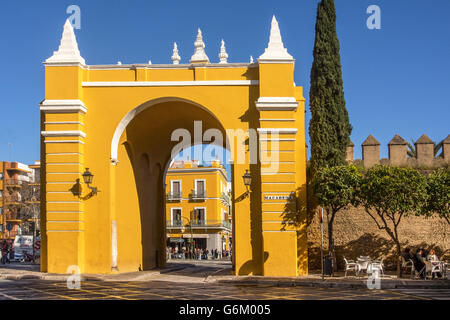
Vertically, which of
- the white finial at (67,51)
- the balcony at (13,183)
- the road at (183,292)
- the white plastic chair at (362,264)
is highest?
the white finial at (67,51)

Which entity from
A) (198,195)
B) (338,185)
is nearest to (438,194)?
(338,185)

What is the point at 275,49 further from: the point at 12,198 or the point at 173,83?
the point at 12,198

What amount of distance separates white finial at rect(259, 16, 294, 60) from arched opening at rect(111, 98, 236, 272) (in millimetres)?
2956

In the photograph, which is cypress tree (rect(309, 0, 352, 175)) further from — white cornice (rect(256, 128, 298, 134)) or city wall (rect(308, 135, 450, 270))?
white cornice (rect(256, 128, 298, 134))

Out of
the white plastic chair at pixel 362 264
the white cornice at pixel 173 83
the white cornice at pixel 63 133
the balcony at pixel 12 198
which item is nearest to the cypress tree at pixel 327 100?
the white cornice at pixel 173 83

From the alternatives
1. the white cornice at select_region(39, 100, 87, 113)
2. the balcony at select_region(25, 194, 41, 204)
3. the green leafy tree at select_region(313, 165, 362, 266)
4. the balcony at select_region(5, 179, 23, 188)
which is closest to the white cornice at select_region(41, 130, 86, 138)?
the white cornice at select_region(39, 100, 87, 113)

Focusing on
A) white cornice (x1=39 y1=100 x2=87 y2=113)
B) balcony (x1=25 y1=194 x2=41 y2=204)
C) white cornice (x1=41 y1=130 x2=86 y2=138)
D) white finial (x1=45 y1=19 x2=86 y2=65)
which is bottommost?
balcony (x1=25 y1=194 x2=41 y2=204)

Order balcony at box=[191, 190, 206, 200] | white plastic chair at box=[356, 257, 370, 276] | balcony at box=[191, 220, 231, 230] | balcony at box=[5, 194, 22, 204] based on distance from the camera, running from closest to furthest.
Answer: white plastic chair at box=[356, 257, 370, 276]
balcony at box=[191, 220, 231, 230]
balcony at box=[191, 190, 206, 200]
balcony at box=[5, 194, 22, 204]

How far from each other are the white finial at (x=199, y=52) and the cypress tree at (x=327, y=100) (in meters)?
4.75

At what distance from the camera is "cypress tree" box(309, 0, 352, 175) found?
21.8 meters

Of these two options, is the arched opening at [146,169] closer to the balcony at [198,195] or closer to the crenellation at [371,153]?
the crenellation at [371,153]

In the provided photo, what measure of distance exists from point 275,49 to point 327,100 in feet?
11.9

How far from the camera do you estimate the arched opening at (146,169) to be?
20.5m
